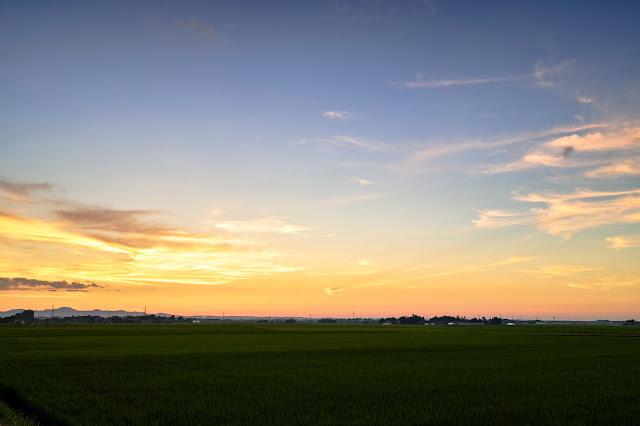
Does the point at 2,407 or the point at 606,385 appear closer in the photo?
the point at 2,407

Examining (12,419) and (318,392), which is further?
(318,392)

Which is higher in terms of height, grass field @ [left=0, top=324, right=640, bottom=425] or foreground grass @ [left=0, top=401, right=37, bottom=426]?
foreground grass @ [left=0, top=401, right=37, bottom=426]

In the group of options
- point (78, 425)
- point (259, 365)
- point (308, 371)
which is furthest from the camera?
point (259, 365)

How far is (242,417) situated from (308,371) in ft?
45.7

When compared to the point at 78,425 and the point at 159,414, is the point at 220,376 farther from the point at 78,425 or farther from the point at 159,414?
the point at 78,425

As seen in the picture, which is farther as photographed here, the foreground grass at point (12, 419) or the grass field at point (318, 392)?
the grass field at point (318, 392)

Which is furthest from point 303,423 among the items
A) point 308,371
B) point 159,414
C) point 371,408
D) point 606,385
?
point 606,385

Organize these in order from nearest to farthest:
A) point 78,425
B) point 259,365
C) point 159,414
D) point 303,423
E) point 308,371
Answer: point 78,425 → point 303,423 → point 159,414 → point 308,371 → point 259,365

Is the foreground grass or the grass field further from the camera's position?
the grass field

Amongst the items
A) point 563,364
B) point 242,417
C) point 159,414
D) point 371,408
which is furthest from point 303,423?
point 563,364

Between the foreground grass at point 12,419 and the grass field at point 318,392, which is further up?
the foreground grass at point 12,419

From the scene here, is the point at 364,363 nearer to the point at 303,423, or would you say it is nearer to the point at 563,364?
the point at 563,364

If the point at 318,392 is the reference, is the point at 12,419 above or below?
above

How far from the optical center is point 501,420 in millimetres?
15555
